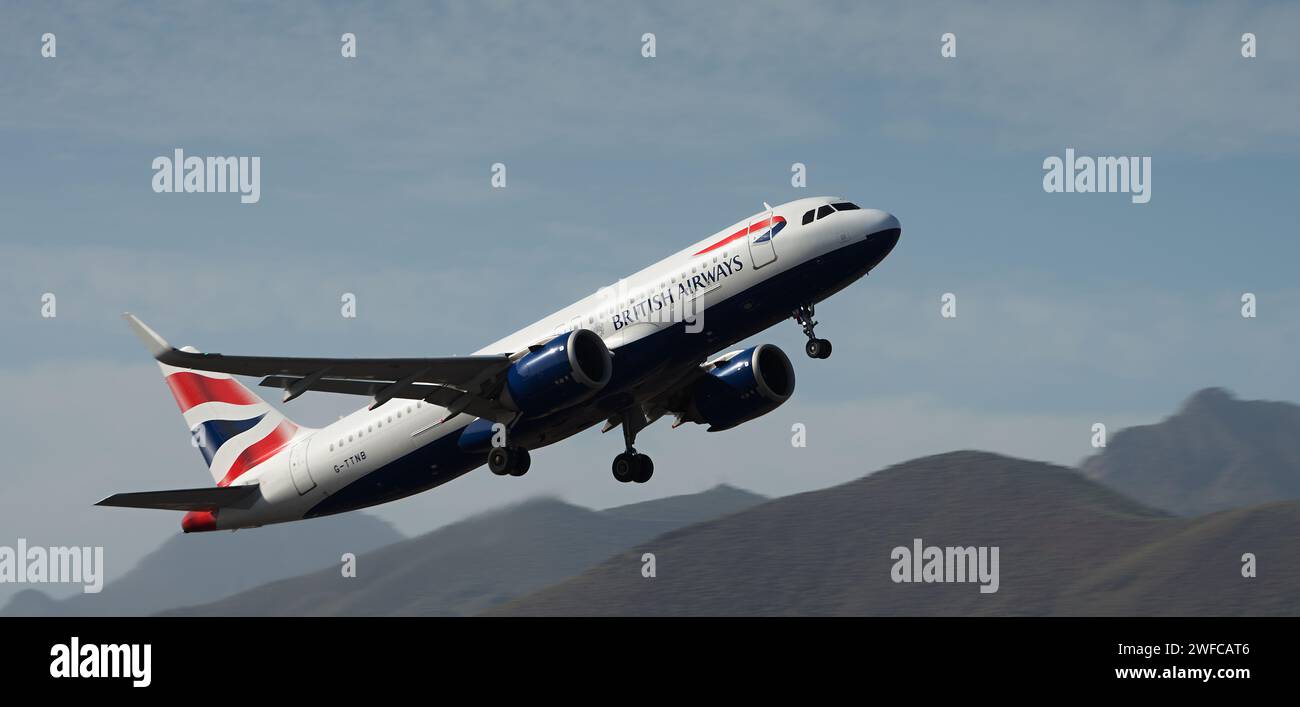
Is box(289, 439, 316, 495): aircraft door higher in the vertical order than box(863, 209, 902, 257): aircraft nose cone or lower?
lower

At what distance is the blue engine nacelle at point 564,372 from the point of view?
3988cm

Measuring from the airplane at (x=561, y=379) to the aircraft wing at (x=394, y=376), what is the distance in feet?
0.18

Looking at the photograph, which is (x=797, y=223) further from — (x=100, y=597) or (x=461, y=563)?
(x=100, y=597)

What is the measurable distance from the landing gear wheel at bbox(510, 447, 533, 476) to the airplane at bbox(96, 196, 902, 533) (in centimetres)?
10

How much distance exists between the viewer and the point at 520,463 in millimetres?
44188

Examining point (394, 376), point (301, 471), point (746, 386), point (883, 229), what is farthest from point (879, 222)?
point (301, 471)

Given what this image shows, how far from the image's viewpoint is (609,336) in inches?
1624

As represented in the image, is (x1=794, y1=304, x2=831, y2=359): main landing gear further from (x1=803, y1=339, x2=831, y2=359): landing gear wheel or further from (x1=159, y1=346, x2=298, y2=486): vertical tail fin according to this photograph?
→ (x1=159, y1=346, x2=298, y2=486): vertical tail fin

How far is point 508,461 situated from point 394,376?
181 inches

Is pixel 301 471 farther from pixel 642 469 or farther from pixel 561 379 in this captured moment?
pixel 561 379

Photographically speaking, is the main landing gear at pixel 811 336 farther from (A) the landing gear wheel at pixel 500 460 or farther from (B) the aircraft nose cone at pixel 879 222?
(A) the landing gear wheel at pixel 500 460

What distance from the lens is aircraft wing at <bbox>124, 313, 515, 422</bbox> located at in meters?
39.8

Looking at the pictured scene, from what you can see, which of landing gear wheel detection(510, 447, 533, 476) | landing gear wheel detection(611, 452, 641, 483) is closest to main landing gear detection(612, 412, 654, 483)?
landing gear wheel detection(611, 452, 641, 483)
